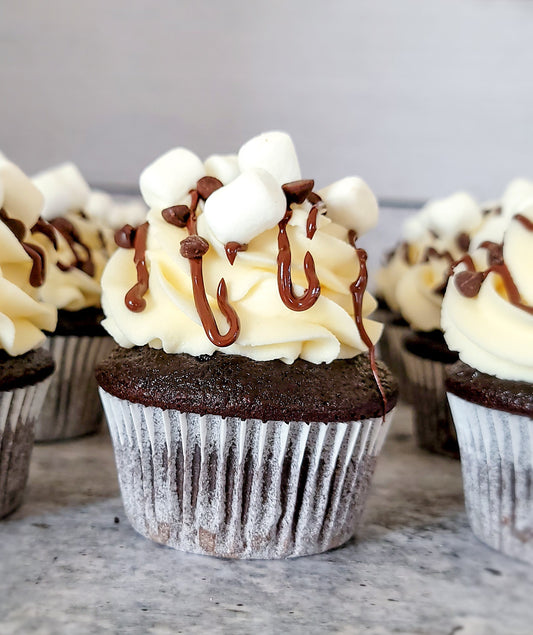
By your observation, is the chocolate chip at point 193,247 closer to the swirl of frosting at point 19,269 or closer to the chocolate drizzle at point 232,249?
the chocolate drizzle at point 232,249

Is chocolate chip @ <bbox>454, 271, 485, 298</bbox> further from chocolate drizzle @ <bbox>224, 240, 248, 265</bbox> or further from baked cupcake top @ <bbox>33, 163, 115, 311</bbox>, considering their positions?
baked cupcake top @ <bbox>33, 163, 115, 311</bbox>

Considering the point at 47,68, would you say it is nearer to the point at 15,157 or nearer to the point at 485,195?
the point at 15,157

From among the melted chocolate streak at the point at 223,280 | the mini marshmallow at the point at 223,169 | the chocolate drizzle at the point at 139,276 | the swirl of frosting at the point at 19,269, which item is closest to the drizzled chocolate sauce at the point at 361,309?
the melted chocolate streak at the point at 223,280

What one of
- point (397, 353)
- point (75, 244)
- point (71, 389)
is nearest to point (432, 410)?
point (397, 353)

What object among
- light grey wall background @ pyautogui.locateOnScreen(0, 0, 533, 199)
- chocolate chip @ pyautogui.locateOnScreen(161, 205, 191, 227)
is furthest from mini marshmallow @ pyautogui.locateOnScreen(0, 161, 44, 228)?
light grey wall background @ pyautogui.locateOnScreen(0, 0, 533, 199)

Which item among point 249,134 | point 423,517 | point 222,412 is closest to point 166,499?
point 222,412

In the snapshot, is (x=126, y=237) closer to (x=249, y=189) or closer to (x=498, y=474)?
(x=249, y=189)
